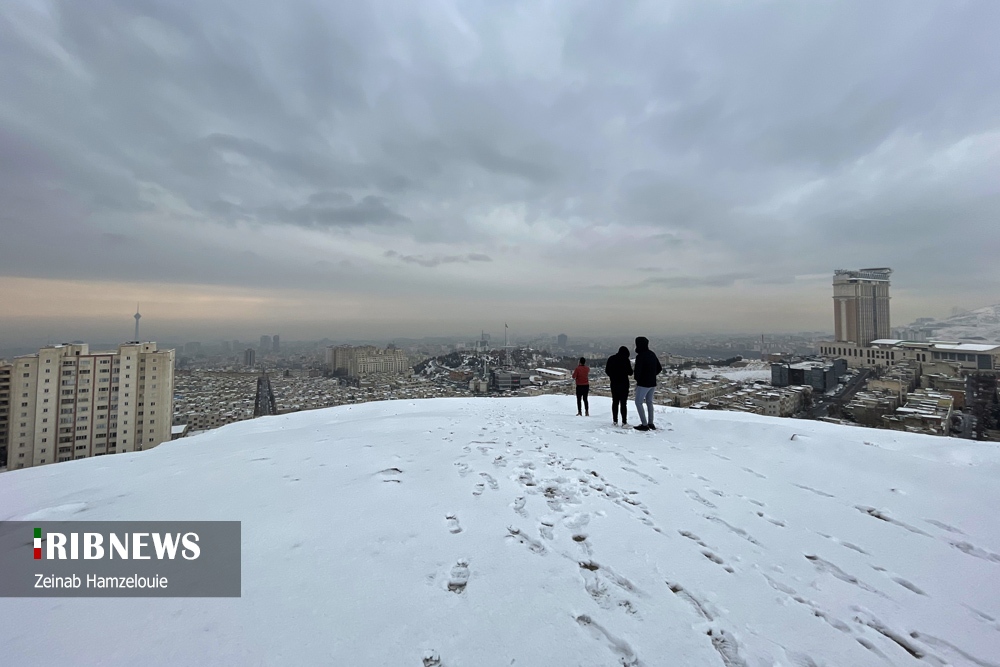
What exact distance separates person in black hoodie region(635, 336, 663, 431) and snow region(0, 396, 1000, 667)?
5.45 ft

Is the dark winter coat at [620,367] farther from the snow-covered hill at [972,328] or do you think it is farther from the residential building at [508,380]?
the snow-covered hill at [972,328]

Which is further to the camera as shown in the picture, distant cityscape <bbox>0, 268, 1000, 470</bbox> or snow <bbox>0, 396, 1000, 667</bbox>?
distant cityscape <bbox>0, 268, 1000, 470</bbox>

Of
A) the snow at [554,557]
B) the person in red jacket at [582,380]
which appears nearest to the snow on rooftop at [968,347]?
the snow at [554,557]

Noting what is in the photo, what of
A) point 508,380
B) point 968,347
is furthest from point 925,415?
point 968,347

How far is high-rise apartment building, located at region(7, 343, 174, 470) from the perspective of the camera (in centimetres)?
1372

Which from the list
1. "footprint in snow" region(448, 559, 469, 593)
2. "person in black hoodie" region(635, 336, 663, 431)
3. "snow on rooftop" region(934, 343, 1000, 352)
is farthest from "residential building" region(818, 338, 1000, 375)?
"footprint in snow" region(448, 559, 469, 593)

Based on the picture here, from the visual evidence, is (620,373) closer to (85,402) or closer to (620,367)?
(620,367)

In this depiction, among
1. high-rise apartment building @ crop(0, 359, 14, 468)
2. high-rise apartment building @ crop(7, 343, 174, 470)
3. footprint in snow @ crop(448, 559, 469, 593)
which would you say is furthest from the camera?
high-rise apartment building @ crop(7, 343, 174, 470)

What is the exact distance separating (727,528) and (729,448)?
3.14 metres

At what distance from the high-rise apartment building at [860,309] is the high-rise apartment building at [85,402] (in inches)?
2269

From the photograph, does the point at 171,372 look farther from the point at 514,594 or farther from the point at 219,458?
the point at 514,594

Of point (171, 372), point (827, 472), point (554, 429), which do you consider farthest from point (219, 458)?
point (171, 372)

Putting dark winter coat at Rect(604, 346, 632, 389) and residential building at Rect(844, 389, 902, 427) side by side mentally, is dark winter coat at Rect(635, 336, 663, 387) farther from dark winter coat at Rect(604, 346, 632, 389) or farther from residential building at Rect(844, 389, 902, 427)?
residential building at Rect(844, 389, 902, 427)

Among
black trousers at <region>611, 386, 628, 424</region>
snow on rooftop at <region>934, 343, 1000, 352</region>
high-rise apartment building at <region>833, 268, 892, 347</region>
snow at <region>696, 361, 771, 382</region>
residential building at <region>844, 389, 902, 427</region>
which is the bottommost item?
residential building at <region>844, 389, 902, 427</region>
